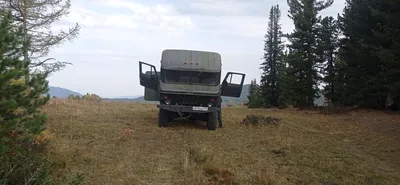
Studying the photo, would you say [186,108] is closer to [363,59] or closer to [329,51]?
[363,59]

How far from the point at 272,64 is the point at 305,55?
527 inches

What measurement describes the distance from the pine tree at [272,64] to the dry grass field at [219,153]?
25.2m

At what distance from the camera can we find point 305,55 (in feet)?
96.5

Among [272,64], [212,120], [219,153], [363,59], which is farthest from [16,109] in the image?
[272,64]

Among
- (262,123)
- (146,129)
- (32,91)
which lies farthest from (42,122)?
(262,123)

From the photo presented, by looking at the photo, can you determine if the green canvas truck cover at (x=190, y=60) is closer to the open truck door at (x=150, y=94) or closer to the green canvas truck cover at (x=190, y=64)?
the green canvas truck cover at (x=190, y=64)

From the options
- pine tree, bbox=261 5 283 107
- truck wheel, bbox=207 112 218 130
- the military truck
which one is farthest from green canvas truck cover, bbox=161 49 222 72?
pine tree, bbox=261 5 283 107

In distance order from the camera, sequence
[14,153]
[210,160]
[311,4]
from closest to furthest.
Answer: [14,153], [210,160], [311,4]

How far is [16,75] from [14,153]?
57.4 inches

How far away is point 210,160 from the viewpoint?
8.57m

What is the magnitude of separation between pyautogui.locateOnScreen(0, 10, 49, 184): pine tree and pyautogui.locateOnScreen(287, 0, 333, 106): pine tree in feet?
80.2

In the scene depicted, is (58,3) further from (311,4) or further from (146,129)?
(311,4)

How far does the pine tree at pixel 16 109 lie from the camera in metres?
5.57

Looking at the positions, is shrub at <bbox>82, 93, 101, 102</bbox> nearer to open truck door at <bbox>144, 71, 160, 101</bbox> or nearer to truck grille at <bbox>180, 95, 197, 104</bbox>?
open truck door at <bbox>144, 71, 160, 101</bbox>
